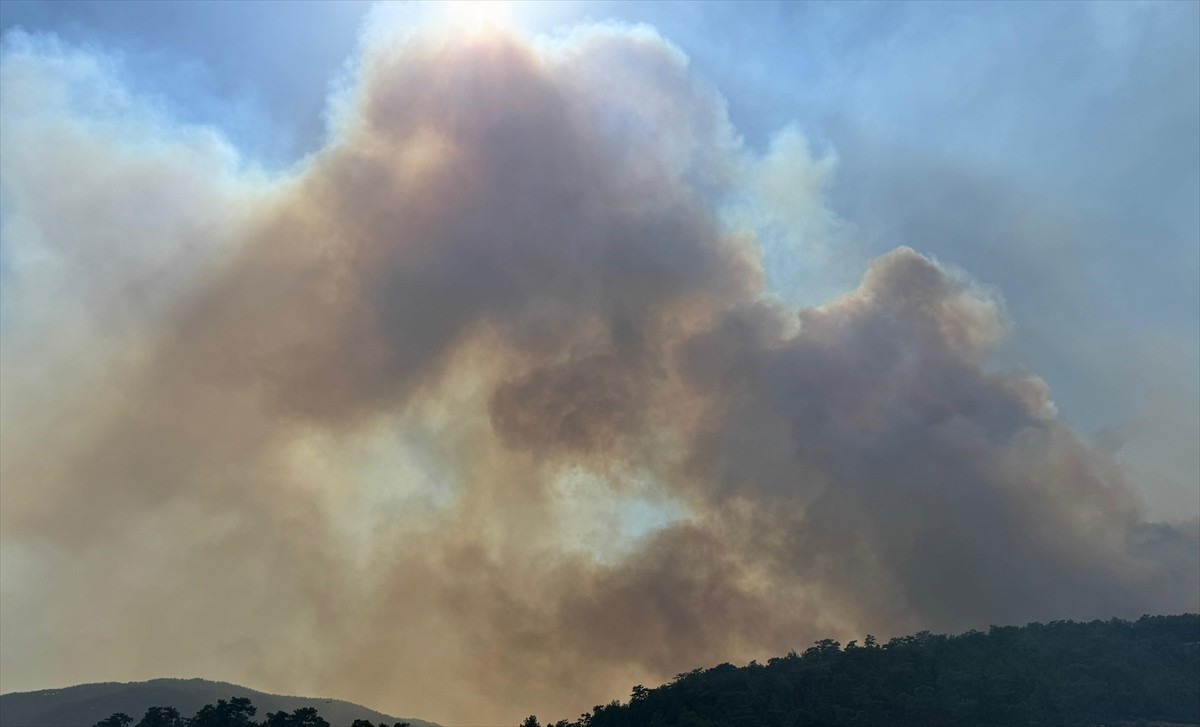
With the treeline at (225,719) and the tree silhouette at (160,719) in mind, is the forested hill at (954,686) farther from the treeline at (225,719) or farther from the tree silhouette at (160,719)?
the tree silhouette at (160,719)

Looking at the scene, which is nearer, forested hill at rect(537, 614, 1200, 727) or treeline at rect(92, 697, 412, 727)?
forested hill at rect(537, 614, 1200, 727)

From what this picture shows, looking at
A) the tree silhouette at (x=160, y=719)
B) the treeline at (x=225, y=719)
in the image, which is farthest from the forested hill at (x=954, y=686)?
the tree silhouette at (x=160, y=719)

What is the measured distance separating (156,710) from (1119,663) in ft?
430

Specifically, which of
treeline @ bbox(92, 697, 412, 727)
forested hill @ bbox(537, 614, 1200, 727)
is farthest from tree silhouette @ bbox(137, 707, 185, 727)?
forested hill @ bbox(537, 614, 1200, 727)

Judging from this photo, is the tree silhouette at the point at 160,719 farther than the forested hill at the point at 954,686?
Yes

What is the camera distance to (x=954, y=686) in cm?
12375

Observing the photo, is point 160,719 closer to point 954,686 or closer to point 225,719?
point 225,719

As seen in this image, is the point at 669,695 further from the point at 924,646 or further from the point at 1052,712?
the point at 1052,712

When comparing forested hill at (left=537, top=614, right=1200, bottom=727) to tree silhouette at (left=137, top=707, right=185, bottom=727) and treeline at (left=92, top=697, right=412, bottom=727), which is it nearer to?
treeline at (left=92, top=697, right=412, bottom=727)

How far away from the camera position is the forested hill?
394ft

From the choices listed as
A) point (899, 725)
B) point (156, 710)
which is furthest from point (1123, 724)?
point (156, 710)

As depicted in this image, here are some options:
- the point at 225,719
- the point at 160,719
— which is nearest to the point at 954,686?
the point at 225,719

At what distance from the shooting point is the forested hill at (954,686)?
394 ft

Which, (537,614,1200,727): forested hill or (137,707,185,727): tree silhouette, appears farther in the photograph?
(137,707,185,727): tree silhouette
